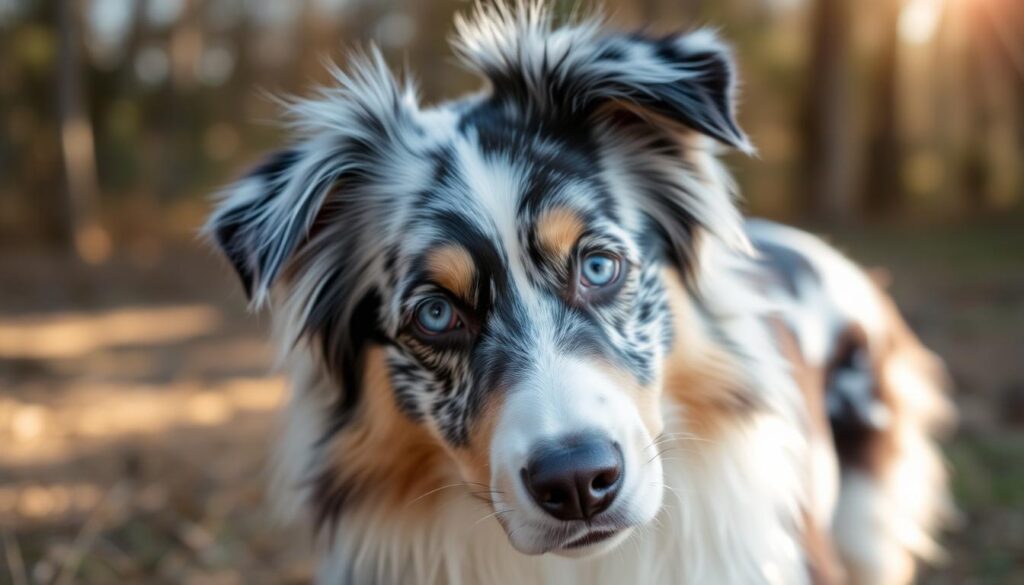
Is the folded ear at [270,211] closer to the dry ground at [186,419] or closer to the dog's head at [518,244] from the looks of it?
the dog's head at [518,244]

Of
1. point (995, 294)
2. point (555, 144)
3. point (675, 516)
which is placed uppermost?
point (555, 144)

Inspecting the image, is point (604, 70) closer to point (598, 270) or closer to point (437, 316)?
point (598, 270)

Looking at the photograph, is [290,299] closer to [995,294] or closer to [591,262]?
[591,262]

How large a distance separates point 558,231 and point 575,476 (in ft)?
2.35

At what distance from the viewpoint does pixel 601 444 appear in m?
2.26

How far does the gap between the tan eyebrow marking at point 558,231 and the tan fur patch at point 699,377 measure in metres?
0.40

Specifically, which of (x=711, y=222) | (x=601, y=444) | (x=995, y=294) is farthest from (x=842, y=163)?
(x=601, y=444)

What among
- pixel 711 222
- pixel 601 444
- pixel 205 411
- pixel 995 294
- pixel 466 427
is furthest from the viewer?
pixel 995 294

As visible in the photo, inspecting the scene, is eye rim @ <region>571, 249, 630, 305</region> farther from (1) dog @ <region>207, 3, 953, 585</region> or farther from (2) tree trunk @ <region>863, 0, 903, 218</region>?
(2) tree trunk @ <region>863, 0, 903, 218</region>

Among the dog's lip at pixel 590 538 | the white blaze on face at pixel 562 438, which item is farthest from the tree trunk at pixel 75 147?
the dog's lip at pixel 590 538

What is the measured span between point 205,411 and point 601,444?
17.0ft

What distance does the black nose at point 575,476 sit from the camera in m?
2.22

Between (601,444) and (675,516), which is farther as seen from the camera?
(675,516)

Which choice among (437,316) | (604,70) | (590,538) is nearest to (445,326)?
(437,316)
